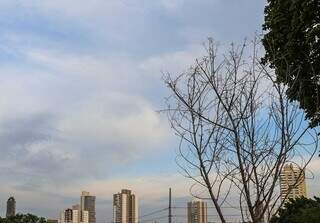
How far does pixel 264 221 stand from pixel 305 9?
12355 millimetres

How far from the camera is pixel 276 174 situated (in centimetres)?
543

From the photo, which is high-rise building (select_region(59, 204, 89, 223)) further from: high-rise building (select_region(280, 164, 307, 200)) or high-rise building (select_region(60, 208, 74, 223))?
high-rise building (select_region(280, 164, 307, 200))

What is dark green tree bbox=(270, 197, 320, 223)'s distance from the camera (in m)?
19.4

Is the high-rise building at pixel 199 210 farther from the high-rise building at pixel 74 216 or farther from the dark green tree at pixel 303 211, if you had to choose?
the high-rise building at pixel 74 216

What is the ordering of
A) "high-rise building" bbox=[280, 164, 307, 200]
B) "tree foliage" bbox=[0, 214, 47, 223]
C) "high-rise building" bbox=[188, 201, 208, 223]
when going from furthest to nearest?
"tree foliage" bbox=[0, 214, 47, 223] < "high-rise building" bbox=[188, 201, 208, 223] < "high-rise building" bbox=[280, 164, 307, 200]

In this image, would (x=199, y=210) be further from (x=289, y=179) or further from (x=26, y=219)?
(x=26, y=219)

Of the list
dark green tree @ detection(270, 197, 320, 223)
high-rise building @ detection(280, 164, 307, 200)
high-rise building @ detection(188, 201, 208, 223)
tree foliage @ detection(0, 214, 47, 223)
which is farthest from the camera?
tree foliage @ detection(0, 214, 47, 223)

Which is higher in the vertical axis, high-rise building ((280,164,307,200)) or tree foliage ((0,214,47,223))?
tree foliage ((0,214,47,223))

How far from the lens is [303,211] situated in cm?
2112

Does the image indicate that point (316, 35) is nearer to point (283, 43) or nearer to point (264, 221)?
point (283, 43)

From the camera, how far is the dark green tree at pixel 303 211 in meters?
19.4

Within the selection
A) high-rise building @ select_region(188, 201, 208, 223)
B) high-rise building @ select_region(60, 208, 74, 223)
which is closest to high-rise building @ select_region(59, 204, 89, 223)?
high-rise building @ select_region(60, 208, 74, 223)

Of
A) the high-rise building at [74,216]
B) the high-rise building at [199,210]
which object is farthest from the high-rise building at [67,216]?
the high-rise building at [199,210]

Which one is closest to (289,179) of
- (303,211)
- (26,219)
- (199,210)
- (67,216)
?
(199,210)
